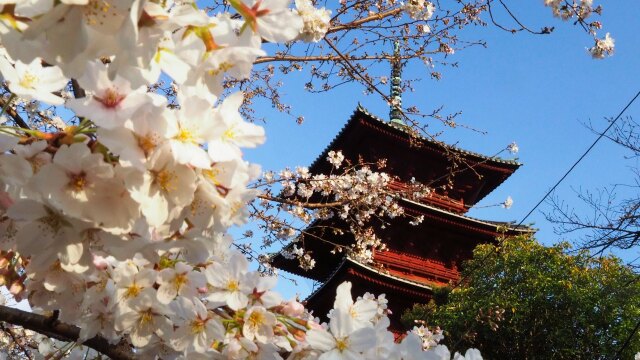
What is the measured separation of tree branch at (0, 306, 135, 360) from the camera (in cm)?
152

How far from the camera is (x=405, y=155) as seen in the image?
615 inches

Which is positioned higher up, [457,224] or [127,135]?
[457,224]

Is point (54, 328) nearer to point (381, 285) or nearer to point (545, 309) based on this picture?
point (545, 309)

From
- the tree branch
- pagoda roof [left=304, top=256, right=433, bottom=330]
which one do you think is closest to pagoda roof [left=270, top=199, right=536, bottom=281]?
pagoda roof [left=304, top=256, right=433, bottom=330]

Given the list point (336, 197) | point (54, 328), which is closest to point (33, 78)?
point (54, 328)

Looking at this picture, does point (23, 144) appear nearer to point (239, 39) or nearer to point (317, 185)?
point (239, 39)

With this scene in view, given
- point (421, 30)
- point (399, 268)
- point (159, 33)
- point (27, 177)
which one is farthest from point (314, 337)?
point (399, 268)

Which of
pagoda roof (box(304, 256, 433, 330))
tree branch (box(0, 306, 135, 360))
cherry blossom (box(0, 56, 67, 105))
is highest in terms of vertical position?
cherry blossom (box(0, 56, 67, 105))

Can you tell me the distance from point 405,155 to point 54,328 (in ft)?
47.2

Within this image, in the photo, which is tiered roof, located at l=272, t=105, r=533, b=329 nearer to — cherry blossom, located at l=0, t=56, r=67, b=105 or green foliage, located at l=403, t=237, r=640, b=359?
green foliage, located at l=403, t=237, r=640, b=359

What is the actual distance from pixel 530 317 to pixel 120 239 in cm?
1256

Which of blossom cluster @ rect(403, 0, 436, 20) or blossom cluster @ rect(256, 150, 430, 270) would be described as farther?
blossom cluster @ rect(256, 150, 430, 270)

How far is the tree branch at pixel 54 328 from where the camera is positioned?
1.52 meters

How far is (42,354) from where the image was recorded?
2369mm
